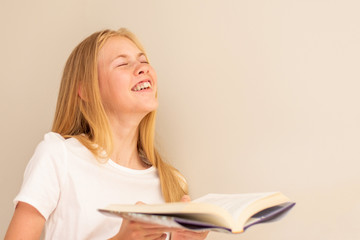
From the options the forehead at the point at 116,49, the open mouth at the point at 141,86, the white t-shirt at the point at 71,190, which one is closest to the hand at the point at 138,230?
the white t-shirt at the point at 71,190

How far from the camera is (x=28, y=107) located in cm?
177

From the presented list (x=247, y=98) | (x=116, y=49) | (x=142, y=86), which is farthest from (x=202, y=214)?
(x=116, y=49)

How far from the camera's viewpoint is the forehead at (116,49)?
1438mm

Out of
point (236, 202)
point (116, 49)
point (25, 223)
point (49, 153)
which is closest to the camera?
point (236, 202)

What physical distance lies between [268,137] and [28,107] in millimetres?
1072

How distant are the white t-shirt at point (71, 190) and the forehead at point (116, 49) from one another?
320 millimetres

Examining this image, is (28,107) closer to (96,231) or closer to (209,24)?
(96,231)

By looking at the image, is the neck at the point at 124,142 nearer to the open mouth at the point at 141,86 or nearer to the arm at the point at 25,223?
the open mouth at the point at 141,86

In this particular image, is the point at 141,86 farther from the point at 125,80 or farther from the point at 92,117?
the point at 92,117

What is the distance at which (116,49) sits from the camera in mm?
1447

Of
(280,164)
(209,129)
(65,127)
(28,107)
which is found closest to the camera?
(280,164)

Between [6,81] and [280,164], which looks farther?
[6,81]

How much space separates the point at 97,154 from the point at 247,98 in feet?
1.70

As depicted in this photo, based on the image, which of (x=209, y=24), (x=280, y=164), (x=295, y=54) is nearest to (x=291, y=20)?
(x=295, y=54)
